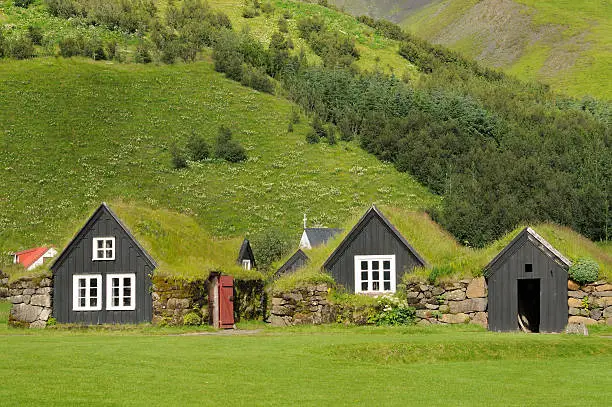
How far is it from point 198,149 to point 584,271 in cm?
10469

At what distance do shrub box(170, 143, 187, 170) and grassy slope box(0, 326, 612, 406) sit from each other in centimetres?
10337

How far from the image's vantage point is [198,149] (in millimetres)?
138750

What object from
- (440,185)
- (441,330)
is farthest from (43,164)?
(441,330)

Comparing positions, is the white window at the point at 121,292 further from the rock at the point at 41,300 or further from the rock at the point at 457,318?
the rock at the point at 457,318

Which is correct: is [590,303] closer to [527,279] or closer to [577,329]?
[527,279]

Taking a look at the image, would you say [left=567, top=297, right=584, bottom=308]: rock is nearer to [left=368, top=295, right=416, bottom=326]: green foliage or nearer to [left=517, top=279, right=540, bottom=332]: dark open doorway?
[left=517, top=279, right=540, bottom=332]: dark open doorway

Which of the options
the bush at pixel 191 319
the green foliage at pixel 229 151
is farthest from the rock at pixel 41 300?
the green foliage at pixel 229 151

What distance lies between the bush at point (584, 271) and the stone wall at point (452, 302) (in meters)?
3.70

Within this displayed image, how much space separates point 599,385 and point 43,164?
114362 millimetres

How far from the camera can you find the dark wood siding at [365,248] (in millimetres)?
44438

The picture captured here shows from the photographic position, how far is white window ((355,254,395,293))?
145ft

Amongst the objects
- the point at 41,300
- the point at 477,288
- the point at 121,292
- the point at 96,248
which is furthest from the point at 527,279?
the point at 41,300

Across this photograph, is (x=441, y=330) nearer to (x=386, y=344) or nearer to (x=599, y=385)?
(x=386, y=344)

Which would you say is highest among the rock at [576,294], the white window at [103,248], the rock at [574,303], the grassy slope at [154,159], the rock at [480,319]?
the grassy slope at [154,159]
